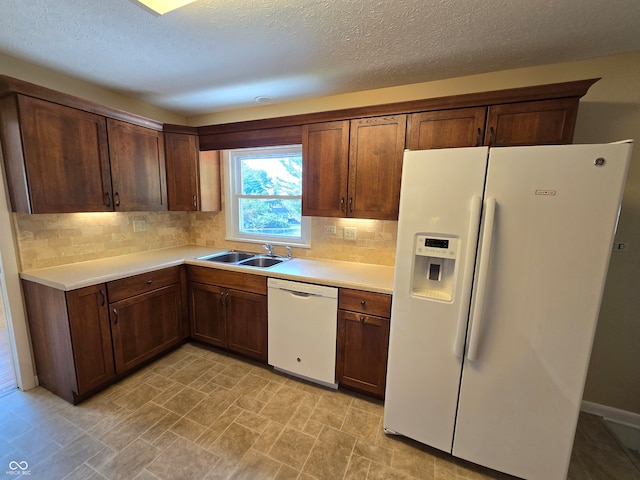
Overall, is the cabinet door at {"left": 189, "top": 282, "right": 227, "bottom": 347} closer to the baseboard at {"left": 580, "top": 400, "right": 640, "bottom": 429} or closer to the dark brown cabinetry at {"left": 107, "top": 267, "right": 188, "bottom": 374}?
the dark brown cabinetry at {"left": 107, "top": 267, "right": 188, "bottom": 374}

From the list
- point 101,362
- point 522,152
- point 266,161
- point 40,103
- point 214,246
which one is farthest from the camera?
point 214,246

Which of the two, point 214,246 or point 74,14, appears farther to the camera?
point 214,246

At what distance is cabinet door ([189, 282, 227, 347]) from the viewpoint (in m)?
2.51

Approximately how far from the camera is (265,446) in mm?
1652

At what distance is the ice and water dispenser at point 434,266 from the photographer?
144cm

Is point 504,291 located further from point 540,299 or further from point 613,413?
point 613,413

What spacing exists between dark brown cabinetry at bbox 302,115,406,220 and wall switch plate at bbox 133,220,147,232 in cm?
181

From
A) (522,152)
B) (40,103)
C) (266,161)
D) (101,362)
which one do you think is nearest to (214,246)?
(266,161)

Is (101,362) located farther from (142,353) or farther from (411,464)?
(411,464)

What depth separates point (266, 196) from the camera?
2943 millimetres

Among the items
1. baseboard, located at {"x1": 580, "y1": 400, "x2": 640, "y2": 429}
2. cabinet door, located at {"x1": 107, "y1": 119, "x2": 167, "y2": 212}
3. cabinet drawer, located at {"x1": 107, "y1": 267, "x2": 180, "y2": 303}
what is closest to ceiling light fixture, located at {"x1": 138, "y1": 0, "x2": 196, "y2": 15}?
cabinet door, located at {"x1": 107, "y1": 119, "x2": 167, "y2": 212}

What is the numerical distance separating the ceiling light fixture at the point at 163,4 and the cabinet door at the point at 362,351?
2.04 meters

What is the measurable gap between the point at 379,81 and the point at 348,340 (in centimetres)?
208

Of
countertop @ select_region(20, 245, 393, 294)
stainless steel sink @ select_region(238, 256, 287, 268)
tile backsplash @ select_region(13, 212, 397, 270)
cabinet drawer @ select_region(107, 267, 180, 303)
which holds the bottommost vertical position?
cabinet drawer @ select_region(107, 267, 180, 303)
